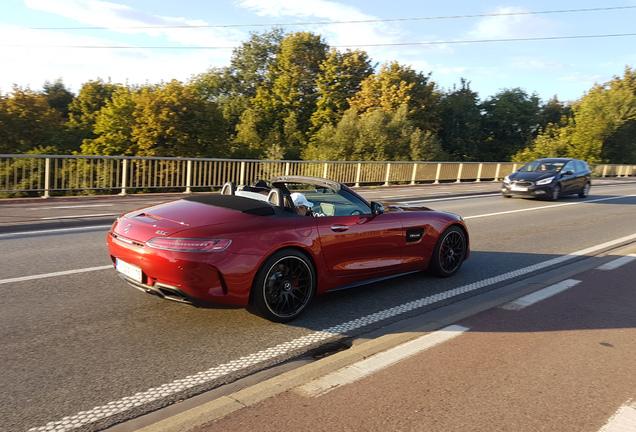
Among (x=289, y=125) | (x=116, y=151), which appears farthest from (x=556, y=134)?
(x=116, y=151)

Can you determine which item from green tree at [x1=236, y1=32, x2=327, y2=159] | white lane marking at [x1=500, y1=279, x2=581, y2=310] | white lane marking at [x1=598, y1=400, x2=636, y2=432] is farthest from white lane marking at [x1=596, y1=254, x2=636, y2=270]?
green tree at [x1=236, y1=32, x2=327, y2=159]

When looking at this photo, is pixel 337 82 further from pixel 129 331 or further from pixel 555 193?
pixel 129 331

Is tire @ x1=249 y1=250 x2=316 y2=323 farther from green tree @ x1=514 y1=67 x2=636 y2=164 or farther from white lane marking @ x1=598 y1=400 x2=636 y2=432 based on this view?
green tree @ x1=514 y1=67 x2=636 y2=164

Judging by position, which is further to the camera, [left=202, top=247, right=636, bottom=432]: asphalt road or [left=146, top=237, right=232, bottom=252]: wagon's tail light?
[left=146, top=237, right=232, bottom=252]: wagon's tail light

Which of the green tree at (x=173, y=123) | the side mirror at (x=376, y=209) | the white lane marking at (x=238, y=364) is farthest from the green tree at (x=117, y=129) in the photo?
the white lane marking at (x=238, y=364)

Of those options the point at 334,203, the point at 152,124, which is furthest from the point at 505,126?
the point at 334,203

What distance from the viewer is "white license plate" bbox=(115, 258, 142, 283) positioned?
430 cm

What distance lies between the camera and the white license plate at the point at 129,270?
169 inches

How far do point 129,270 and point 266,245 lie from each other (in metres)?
1.21

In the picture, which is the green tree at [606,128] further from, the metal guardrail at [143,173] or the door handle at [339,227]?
the door handle at [339,227]

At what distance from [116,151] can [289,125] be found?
24744mm

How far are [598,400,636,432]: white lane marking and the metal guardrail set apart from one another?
12.9m

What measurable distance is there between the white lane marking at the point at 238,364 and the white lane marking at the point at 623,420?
204cm

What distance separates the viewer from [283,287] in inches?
178
